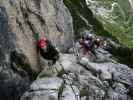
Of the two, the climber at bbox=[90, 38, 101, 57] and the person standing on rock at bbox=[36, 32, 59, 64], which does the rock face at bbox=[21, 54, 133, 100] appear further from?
the climber at bbox=[90, 38, 101, 57]

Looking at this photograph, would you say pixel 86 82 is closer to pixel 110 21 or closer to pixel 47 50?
pixel 47 50

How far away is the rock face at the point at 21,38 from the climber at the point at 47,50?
23.3 inches

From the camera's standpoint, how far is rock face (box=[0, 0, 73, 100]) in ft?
85.5

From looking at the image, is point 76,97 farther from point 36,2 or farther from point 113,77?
point 36,2

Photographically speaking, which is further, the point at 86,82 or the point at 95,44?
the point at 95,44

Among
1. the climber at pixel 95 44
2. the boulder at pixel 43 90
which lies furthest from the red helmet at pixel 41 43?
the climber at pixel 95 44

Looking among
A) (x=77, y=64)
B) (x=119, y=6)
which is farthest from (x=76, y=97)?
(x=119, y=6)

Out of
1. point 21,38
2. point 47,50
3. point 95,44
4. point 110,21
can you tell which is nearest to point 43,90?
point 47,50

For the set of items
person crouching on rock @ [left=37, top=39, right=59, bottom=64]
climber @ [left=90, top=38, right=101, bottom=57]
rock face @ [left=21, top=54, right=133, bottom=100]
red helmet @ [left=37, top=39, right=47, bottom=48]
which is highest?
red helmet @ [left=37, top=39, right=47, bottom=48]

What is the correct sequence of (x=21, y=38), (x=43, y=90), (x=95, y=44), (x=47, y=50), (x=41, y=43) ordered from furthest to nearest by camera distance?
(x=95, y=44) < (x=47, y=50) < (x=41, y=43) < (x=21, y=38) < (x=43, y=90)

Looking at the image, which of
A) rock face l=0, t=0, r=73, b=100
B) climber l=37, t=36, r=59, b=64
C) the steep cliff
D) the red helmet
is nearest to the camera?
rock face l=0, t=0, r=73, b=100

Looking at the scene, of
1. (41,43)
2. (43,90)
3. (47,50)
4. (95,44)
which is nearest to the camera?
(43,90)

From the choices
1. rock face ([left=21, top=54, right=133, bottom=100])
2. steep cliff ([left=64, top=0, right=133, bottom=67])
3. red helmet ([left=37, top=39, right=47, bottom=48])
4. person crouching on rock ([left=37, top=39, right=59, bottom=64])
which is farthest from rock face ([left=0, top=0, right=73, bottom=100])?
steep cliff ([left=64, top=0, right=133, bottom=67])

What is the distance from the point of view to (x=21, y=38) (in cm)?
2867
